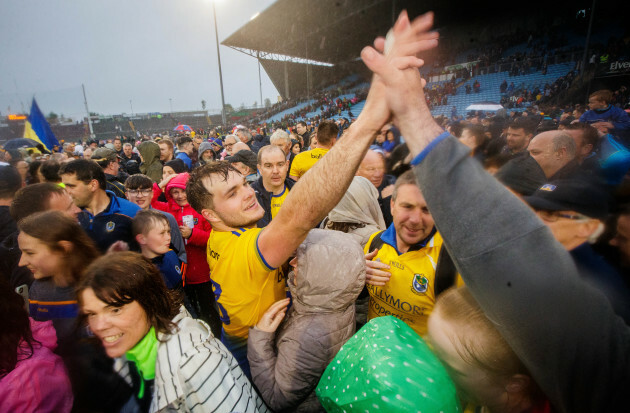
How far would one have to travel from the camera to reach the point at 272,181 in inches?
139

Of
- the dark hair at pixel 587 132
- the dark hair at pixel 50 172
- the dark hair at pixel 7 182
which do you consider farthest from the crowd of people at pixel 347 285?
the dark hair at pixel 587 132

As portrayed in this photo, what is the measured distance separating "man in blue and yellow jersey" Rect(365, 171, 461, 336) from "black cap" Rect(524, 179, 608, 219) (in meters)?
0.55

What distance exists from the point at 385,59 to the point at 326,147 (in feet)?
11.8

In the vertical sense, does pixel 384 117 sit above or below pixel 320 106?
below

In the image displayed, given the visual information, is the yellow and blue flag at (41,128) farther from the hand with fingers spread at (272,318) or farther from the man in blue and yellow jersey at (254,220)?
the hand with fingers spread at (272,318)

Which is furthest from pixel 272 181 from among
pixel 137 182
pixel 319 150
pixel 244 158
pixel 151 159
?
pixel 151 159

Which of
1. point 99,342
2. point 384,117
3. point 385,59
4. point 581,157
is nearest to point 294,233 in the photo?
point 384,117

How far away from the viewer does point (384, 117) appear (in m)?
0.85

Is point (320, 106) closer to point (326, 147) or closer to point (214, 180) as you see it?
point (326, 147)

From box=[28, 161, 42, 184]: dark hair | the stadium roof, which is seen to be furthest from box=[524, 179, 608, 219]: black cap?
the stadium roof

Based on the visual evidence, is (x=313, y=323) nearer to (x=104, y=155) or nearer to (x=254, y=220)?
(x=254, y=220)

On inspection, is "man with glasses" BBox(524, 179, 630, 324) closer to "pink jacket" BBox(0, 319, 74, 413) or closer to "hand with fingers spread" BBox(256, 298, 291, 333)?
"hand with fingers spread" BBox(256, 298, 291, 333)

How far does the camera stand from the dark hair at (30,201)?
2.32m

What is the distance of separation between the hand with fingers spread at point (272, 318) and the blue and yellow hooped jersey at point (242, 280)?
99 mm
